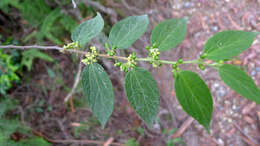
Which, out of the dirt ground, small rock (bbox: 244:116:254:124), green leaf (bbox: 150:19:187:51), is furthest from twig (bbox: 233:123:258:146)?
green leaf (bbox: 150:19:187:51)

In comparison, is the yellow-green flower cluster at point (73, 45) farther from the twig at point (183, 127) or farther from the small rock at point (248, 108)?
the small rock at point (248, 108)

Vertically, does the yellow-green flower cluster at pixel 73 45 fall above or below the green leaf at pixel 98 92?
above

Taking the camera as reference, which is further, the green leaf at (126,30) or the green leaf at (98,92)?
the green leaf at (126,30)

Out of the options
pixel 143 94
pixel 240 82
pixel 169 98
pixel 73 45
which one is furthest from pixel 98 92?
pixel 169 98

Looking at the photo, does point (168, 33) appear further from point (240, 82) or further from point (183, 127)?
point (183, 127)

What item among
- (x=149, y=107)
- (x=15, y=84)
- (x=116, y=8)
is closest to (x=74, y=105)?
(x=15, y=84)

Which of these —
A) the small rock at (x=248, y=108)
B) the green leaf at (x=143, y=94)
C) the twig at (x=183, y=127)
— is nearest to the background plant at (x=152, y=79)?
the green leaf at (x=143, y=94)

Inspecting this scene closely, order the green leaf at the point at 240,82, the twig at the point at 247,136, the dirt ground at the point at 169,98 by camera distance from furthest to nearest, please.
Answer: the dirt ground at the point at 169,98, the twig at the point at 247,136, the green leaf at the point at 240,82
